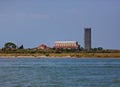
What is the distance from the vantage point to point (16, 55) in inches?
7854

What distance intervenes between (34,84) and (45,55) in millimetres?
140868

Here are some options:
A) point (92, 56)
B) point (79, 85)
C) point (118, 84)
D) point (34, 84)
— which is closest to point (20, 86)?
point (34, 84)

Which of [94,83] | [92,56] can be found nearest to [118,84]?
[94,83]

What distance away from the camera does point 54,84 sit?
56.0 meters

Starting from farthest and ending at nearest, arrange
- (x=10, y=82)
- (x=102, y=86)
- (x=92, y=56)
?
(x=92, y=56), (x=10, y=82), (x=102, y=86)

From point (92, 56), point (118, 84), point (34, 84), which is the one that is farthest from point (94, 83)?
point (92, 56)

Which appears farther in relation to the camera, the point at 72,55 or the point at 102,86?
the point at 72,55

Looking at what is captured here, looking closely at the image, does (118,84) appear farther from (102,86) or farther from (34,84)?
(34,84)

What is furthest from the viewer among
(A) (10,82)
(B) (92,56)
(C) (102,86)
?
(B) (92,56)

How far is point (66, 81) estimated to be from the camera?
59.5 m

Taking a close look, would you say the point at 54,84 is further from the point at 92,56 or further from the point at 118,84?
the point at 92,56

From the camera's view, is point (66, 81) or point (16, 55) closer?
point (66, 81)

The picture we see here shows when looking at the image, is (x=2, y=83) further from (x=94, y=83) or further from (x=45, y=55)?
(x=45, y=55)

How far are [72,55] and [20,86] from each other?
143363mm
